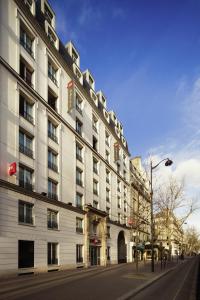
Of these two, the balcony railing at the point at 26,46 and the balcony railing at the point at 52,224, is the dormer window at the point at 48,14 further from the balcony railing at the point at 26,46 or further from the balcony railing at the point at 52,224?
the balcony railing at the point at 52,224

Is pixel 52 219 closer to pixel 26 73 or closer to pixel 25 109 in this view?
pixel 25 109

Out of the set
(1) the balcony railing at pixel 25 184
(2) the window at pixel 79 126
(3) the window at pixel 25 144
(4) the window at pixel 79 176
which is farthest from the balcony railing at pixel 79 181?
(1) the balcony railing at pixel 25 184

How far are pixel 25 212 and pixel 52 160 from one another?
7.51 m

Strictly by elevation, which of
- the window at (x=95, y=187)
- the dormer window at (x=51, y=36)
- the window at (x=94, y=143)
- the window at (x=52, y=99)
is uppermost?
the dormer window at (x=51, y=36)

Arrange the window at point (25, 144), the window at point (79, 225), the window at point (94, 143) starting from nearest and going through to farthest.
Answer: the window at point (25, 144) → the window at point (79, 225) → the window at point (94, 143)

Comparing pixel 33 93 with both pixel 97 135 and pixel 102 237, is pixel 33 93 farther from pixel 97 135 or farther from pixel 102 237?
pixel 102 237

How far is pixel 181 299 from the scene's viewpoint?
14.4 meters

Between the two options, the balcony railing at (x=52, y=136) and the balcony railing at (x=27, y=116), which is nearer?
the balcony railing at (x=27, y=116)

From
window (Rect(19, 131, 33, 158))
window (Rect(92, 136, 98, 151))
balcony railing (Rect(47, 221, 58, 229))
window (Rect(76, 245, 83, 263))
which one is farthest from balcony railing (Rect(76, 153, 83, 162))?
window (Rect(19, 131, 33, 158))

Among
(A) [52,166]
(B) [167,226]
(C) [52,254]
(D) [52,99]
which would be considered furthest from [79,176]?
(B) [167,226]

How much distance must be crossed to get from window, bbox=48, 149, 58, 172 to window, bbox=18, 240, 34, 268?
25.3 feet

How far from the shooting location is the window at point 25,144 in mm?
27047

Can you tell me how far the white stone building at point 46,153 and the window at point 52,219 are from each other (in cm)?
9

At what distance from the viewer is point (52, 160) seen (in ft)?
108
